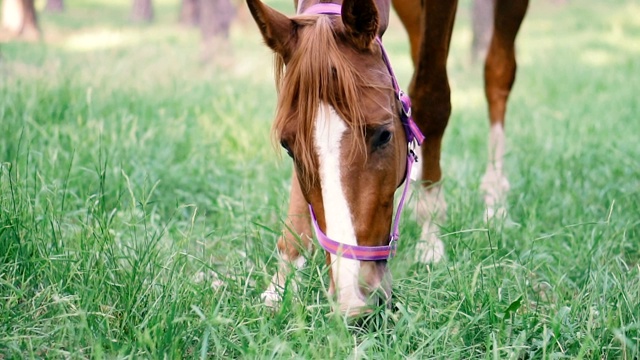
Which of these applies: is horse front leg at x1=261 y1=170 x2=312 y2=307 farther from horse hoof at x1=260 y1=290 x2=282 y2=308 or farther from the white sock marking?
the white sock marking

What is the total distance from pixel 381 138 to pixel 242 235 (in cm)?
99

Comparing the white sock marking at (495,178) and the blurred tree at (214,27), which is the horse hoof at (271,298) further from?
the blurred tree at (214,27)

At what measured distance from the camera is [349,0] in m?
2.18

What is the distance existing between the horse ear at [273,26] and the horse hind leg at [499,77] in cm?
187

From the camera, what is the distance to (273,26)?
2.27m

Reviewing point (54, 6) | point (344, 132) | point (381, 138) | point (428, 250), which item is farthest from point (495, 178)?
point (54, 6)

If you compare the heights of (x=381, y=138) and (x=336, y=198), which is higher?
(x=381, y=138)

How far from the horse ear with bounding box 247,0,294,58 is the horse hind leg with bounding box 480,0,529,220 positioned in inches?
73.5

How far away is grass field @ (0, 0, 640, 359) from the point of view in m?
2.08

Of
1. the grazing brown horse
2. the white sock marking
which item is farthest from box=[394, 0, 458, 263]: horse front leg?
the grazing brown horse

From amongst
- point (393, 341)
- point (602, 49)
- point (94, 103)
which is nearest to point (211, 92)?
point (94, 103)

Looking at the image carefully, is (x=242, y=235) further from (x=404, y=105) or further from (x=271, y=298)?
(x=404, y=105)

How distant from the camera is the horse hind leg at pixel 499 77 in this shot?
394 centimetres

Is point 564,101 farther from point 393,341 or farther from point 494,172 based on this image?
point 393,341
